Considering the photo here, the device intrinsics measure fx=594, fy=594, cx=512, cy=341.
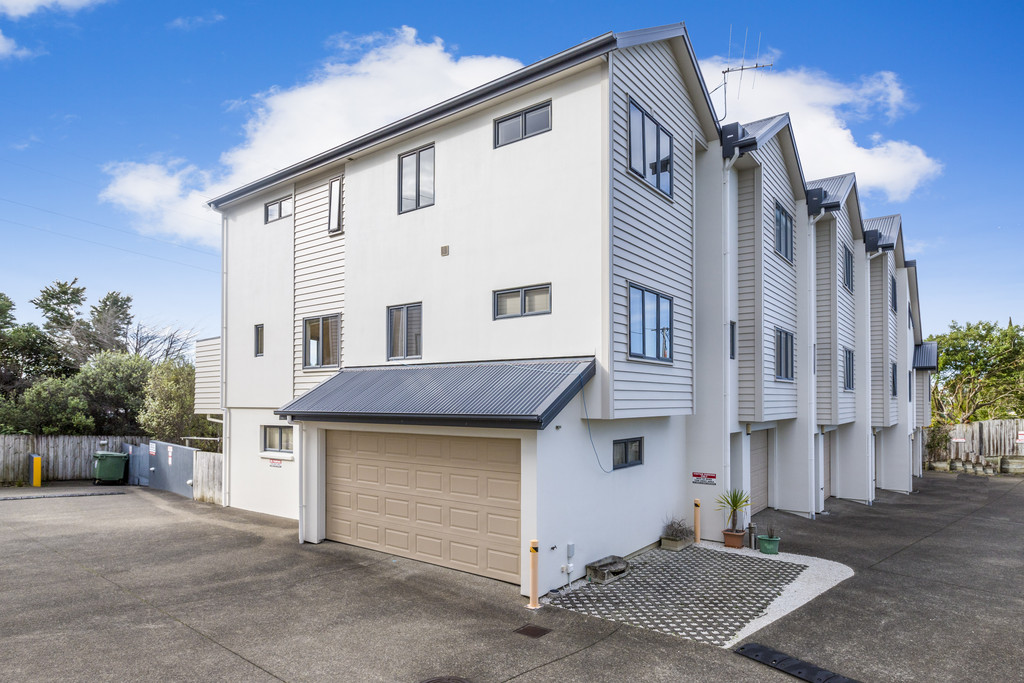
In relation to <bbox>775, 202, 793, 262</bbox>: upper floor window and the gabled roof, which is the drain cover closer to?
the gabled roof

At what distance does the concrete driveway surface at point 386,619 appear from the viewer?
21.0 feet

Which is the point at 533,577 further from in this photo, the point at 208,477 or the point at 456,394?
the point at 208,477

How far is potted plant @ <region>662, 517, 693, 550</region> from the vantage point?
11648mm

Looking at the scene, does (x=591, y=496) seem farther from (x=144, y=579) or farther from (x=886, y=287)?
(x=886, y=287)

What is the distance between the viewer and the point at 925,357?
27.1 meters

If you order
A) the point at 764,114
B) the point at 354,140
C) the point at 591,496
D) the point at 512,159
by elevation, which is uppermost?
the point at 764,114

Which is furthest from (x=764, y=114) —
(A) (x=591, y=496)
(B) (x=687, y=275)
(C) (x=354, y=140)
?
(A) (x=591, y=496)

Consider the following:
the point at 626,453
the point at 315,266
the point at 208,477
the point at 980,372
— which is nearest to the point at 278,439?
the point at 208,477

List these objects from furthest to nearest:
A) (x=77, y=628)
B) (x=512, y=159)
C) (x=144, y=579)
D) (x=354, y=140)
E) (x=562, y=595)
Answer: (x=354, y=140), (x=512, y=159), (x=144, y=579), (x=562, y=595), (x=77, y=628)

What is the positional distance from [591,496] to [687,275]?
4.99 metres

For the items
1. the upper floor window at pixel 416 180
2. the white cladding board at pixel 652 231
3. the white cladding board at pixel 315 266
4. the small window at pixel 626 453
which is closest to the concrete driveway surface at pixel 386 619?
the small window at pixel 626 453

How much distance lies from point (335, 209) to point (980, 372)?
3687 cm

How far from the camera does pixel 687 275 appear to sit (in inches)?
472

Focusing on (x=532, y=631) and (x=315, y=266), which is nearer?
(x=532, y=631)
